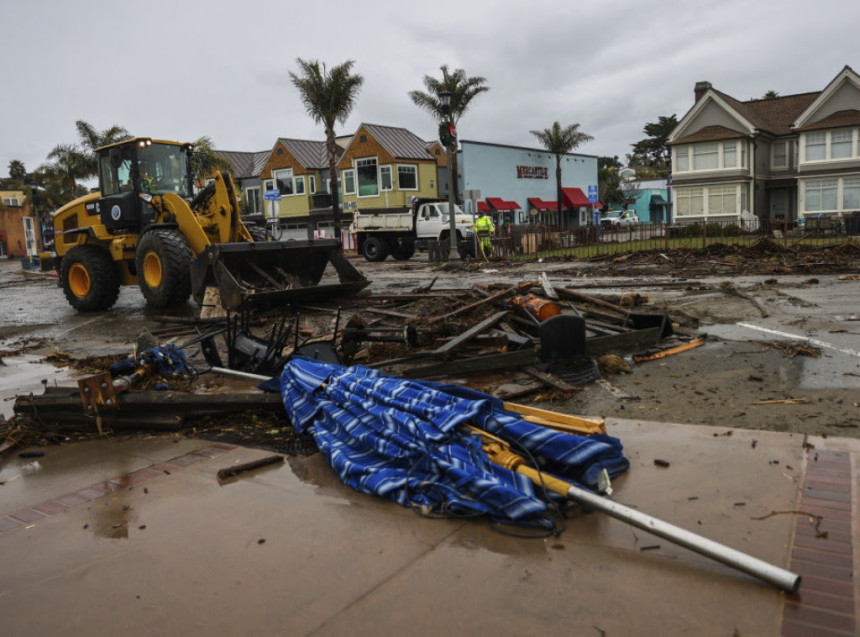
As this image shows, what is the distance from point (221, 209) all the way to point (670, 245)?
60.1 ft

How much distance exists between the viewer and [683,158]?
1750 inches

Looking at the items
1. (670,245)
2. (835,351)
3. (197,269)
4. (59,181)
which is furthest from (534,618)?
(59,181)

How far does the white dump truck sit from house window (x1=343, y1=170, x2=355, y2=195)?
19.8 m

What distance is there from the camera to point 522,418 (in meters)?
4.19

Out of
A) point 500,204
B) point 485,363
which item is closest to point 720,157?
point 500,204

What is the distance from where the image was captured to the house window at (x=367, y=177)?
49500 mm

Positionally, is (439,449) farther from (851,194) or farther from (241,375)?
(851,194)

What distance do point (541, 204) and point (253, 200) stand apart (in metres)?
25.0

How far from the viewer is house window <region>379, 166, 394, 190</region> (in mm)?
48719

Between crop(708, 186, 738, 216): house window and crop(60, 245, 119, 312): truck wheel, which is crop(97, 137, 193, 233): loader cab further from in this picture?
crop(708, 186, 738, 216): house window

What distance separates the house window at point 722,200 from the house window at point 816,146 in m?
4.63

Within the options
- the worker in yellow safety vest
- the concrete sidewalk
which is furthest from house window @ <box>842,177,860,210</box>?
the concrete sidewalk

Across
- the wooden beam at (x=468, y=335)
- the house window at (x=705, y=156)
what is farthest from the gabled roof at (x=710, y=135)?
the wooden beam at (x=468, y=335)

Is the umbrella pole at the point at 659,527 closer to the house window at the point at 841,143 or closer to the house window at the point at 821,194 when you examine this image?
the house window at the point at 821,194
